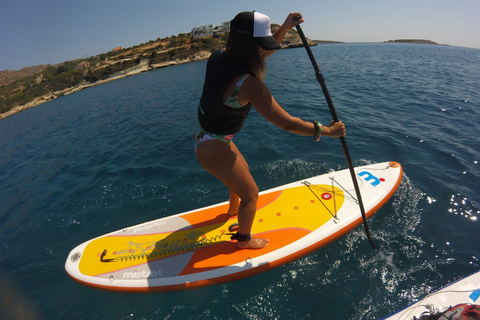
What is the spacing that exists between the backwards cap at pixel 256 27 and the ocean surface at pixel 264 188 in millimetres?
3291

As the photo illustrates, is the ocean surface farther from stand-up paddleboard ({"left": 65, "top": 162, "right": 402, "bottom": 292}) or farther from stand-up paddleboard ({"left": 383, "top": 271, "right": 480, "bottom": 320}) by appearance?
stand-up paddleboard ({"left": 383, "top": 271, "right": 480, "bottom": 320})

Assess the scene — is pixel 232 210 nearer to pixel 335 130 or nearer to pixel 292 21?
pixel 335 130

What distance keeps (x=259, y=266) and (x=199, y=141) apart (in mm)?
2124

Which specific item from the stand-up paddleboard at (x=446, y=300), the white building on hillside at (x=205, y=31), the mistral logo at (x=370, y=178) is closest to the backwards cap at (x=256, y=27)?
the stand-up paddleboard at (x=446, y=300)

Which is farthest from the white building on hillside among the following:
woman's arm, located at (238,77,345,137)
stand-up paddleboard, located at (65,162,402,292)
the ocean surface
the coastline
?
woman's arm, located at (238,77,345,137)

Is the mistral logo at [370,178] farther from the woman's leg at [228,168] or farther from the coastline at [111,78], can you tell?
the coastline at [111,78]

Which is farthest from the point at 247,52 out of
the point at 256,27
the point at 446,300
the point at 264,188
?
the point at 264,188

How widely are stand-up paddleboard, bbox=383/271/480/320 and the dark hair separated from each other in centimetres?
309

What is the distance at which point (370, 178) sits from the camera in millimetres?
4699

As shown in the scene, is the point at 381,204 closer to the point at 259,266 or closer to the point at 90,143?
the point at 259,266

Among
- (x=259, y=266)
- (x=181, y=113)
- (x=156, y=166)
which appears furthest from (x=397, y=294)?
(x=181, y=113)

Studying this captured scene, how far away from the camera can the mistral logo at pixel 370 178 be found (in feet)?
15.0

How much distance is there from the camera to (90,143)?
32.8 feet

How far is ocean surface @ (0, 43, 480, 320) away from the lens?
3.14 meters
